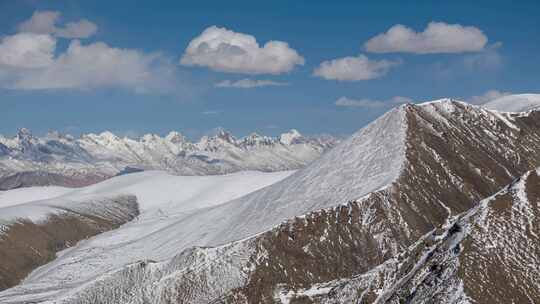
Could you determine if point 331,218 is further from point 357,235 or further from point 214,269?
point 214,269

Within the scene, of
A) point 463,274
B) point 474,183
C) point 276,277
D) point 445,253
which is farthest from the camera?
point 474,183

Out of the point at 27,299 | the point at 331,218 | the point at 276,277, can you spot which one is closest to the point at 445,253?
the point at 276,277

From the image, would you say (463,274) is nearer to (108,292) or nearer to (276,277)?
(276,277)

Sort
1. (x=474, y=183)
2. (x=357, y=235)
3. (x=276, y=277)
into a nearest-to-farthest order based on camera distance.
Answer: (x=276, y=277) → (x=357, y=235) → (x=474, y=183)

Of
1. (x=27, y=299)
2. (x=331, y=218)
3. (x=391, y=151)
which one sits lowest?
(x=27, y=299)

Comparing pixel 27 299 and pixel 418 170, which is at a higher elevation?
pixel 418 170

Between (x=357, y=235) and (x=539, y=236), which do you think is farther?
(x=357, y=235)
